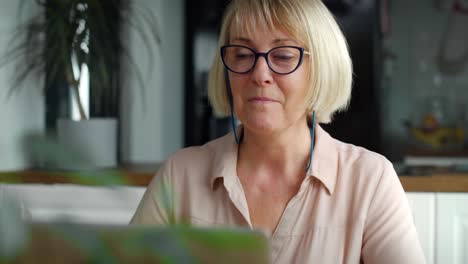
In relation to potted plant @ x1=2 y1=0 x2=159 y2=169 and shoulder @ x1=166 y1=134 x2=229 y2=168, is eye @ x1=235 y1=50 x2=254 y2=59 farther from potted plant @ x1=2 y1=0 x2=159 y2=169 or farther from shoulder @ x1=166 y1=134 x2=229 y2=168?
potted plant @ x1=2 y1=0 x2=159 y2=169

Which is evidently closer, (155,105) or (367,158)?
(367,158)

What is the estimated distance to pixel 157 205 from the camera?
0.97m

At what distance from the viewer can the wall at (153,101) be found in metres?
2.89

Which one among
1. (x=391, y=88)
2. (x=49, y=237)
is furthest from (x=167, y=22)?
(x=49, y=237)

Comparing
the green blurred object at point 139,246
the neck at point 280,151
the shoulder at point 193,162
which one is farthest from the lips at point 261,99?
the green blurred object at point 139,246

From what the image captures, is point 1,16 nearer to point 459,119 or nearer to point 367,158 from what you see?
point 367,158

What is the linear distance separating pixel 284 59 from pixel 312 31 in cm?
8

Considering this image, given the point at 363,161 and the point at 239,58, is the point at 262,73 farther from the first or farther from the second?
the point at 363,161

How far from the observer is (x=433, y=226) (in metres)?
1.71

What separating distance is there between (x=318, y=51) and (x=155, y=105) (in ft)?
6.14

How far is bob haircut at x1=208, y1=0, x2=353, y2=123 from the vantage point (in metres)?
1.18

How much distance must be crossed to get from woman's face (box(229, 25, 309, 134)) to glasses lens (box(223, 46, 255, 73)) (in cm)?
1

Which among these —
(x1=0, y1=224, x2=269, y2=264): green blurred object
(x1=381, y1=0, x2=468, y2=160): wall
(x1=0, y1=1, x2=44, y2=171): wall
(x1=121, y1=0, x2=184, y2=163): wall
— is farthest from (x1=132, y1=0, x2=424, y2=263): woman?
(x1=381, y1=0, x2=468, y2=160): wall

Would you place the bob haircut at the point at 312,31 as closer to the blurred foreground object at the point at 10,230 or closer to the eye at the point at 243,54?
the eye at the point at 243,54
